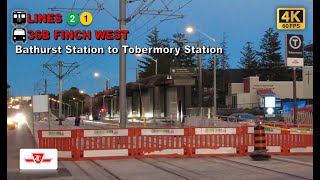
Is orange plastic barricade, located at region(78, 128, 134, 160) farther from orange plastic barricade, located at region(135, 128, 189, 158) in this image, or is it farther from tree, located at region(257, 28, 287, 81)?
tree, located at region(257, 28, 287, 81)

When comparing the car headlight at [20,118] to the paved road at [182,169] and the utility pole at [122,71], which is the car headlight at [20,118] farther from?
the paved road at [182,169]

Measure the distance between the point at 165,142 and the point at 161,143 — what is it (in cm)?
29

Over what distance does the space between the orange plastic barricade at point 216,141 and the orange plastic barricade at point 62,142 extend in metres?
4.16

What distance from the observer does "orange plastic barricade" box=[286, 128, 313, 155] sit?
19.1m

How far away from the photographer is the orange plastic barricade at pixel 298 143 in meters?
19.1

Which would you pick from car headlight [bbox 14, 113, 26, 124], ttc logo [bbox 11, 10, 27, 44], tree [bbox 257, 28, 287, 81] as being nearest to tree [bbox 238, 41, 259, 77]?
tree [bbox 257, 28, 287, 81]

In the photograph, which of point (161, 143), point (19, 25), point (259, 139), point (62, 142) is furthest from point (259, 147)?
point (19, 25)

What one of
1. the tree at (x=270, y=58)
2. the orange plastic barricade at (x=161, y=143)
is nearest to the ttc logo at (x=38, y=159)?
the orange plastic barricade at (x=161, y=143)

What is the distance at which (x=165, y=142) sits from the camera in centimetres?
1914

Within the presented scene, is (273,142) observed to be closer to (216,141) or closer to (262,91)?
(216,141)

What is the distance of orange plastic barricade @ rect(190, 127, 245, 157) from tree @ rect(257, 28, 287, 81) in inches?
3327
